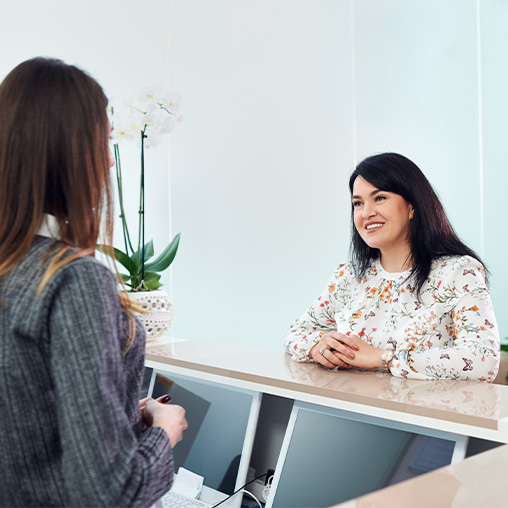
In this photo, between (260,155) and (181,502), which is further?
(260,155)

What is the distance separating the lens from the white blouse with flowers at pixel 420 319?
1437 millimetres

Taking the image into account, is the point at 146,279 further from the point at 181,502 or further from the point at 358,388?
the point at 358,388

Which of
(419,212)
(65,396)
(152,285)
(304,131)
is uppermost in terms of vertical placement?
(304,131)

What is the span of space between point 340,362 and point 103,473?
0.96 meters

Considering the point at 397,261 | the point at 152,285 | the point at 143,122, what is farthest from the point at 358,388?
the point at 143,122

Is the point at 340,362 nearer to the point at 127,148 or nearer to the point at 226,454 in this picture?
the point at 226,454

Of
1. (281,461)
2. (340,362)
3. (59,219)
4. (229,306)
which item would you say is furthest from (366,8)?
(59,219)

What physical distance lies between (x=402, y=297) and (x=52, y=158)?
1.26 m

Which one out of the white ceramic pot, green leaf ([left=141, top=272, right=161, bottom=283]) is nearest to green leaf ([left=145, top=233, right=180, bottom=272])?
green leaf ([left=141, top=272, right=161, bottom=283])

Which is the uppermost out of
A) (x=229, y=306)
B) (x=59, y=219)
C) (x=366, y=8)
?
(x=366, y=8)

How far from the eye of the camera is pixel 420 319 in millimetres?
1671

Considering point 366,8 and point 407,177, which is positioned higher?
point 366,8

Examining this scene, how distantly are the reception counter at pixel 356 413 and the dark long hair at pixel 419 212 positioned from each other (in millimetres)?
468

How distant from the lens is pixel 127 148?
3.68 m
